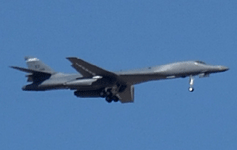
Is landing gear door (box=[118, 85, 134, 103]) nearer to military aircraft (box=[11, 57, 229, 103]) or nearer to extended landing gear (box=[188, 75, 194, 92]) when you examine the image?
military aircraft (box=[11, 57, 229, 103])

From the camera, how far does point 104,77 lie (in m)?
45.7

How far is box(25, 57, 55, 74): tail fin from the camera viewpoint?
49.5 meters

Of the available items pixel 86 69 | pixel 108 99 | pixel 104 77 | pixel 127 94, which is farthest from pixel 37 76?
pixel 127 94

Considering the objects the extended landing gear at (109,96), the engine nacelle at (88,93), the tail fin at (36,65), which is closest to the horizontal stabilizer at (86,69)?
the extended landing gear at (109,96)

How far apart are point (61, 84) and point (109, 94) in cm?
397

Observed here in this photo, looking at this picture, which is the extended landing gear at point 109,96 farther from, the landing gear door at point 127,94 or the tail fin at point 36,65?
the tail fin at point 36,65

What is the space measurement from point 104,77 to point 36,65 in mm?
7343

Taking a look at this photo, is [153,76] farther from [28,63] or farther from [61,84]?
[28,63]

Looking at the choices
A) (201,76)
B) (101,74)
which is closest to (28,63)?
(101,74)

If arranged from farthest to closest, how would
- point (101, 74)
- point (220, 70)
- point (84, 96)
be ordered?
1. point (84, 96)
2. point (101, 74)
3. point (220, 70)

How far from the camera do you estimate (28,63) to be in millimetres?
50250

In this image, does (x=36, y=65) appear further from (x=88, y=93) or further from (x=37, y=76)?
(x=88, y=93)

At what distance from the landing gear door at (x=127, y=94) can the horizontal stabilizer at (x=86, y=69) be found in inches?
113

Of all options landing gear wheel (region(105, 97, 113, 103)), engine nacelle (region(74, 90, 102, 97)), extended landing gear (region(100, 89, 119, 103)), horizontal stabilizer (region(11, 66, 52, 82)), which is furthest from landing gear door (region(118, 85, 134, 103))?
horizontal stabilizer (region(11, 66, 52, 82))
